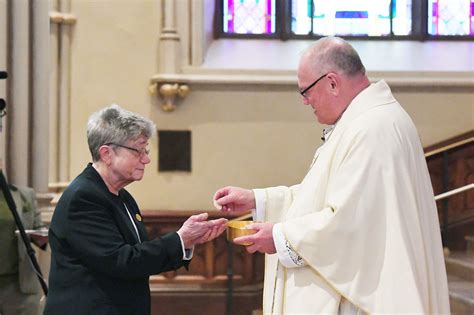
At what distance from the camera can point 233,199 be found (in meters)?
3.53

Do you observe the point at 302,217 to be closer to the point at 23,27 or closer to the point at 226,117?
the point at 23,27

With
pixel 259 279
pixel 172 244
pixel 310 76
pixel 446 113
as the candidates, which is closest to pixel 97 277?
pixel 172 244

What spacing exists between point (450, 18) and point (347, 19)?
3.21ft

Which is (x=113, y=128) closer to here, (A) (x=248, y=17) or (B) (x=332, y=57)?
(B) (x=332, y=57)

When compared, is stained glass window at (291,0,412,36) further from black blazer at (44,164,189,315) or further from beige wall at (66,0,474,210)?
black blazer at (44,164,189,315)

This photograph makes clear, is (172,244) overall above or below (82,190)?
below

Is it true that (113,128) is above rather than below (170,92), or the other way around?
below

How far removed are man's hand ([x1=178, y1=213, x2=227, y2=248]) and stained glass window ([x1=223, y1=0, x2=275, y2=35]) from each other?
16.7ft

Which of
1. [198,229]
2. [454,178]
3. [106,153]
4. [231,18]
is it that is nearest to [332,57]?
[198,229]

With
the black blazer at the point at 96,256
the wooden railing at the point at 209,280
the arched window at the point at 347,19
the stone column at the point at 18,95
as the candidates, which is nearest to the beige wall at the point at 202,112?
the wooden railing at the point at 209,280

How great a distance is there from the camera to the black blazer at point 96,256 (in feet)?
10.4

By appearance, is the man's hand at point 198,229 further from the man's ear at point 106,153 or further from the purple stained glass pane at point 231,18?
the purple stained glass pane at point 231,18

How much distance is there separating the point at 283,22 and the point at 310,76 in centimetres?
529

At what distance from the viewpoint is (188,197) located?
7.69 m
